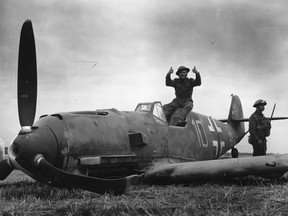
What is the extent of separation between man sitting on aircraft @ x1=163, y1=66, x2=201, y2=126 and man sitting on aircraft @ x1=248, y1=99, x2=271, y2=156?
8.24 feet

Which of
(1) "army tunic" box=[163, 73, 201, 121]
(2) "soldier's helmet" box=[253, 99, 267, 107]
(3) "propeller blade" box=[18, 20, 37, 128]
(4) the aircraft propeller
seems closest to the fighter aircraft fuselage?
(4) the aircraft propeller

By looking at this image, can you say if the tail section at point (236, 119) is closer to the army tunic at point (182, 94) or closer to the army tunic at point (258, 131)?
the army tunic at point (258, 131)

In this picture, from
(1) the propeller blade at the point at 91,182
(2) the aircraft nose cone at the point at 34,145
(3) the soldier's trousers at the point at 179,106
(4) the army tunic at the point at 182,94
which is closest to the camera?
(1) the propeller blade at the point at 91,182

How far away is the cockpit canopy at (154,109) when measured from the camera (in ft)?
28.3

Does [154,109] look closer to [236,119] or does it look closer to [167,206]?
[167,206]

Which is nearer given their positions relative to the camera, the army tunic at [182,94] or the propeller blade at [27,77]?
the propeller blade at [27,77]

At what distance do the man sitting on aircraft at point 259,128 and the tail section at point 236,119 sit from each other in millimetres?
1734

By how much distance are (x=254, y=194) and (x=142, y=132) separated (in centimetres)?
319

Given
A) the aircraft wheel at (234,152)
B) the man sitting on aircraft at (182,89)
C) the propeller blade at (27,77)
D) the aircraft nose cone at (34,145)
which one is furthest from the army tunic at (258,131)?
the propeller blade at (27,77)

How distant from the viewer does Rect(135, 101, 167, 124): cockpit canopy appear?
862cm

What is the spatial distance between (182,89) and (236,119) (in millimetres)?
4195

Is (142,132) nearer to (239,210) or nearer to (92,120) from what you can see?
(92,120)

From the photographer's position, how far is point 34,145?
223 inches

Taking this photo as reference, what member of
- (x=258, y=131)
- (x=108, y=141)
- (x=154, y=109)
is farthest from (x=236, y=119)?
(x=108, y=141)
